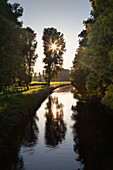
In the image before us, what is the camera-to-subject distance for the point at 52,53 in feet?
222

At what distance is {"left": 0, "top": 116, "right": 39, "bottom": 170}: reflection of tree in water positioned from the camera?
1173 centimetres

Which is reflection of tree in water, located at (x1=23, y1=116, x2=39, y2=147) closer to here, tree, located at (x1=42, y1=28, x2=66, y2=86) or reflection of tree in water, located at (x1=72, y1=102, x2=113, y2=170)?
reflection of tree in water, located at (x1=72, y1=102, x2=113, y2=170)

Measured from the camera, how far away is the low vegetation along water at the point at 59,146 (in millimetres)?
11875

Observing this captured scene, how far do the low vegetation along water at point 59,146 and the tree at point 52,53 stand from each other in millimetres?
46274

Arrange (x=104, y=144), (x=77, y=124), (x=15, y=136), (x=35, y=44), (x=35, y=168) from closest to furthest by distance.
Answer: (x=35, y=168)
(x=104, y=144)
(x=15, y=136)
(x=77, y=124)
(x=35, y=44)

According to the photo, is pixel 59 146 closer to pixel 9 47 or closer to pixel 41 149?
pixel 41 149

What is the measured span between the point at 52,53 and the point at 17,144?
54871mm

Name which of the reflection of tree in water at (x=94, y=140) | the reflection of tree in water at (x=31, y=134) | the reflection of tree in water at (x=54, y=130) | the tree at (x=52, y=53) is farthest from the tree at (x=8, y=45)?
the tree at (x=52, y=53)

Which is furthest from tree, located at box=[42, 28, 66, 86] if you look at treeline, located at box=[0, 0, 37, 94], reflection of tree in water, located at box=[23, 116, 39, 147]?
reflection of tree in water, located at box=[23, 116, 39, 147]

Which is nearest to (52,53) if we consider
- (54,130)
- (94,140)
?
(54,130)

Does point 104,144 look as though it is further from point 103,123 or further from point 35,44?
point 35,44

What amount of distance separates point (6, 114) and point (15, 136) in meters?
3.15

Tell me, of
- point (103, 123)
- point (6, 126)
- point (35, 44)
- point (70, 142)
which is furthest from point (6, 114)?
point (35, 44)

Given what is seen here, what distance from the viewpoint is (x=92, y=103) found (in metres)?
34.4
